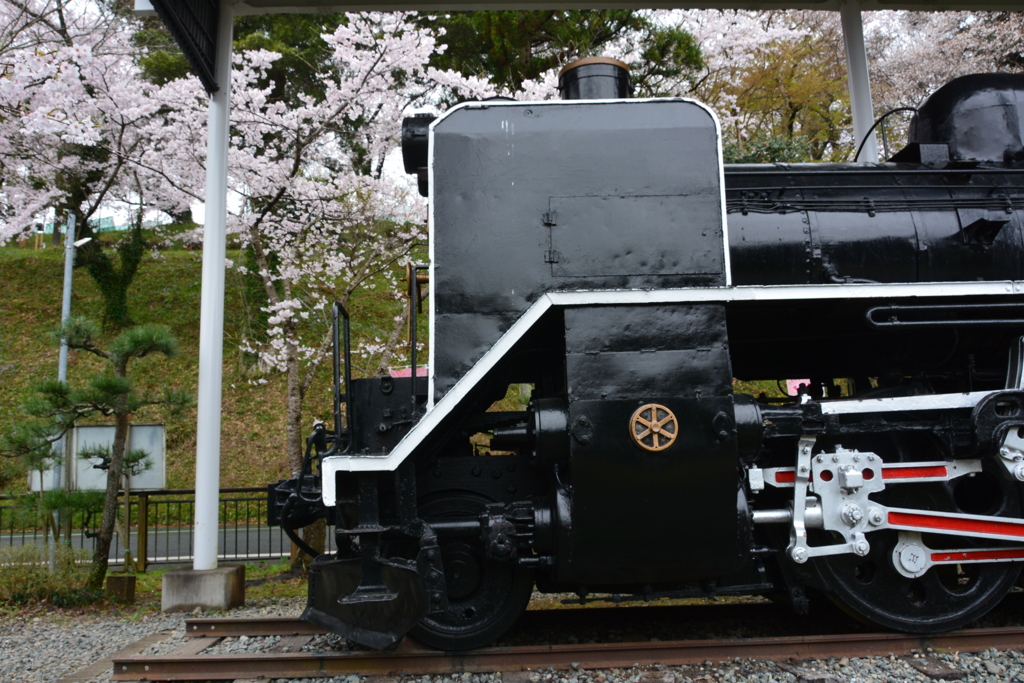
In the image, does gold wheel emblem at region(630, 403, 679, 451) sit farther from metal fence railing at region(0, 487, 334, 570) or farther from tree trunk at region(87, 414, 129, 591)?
tree trunk at region(87, 414, 129, 591)

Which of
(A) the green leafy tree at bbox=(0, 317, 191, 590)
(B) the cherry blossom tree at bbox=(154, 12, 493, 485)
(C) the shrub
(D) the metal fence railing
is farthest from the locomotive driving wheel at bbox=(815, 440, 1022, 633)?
(B) the cherry blossom tree at bbox=(154, 12, 493, 485)

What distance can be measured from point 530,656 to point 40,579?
5.19 meters

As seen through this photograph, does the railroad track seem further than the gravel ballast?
Yes

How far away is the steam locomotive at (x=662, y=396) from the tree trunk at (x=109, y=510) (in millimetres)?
3575

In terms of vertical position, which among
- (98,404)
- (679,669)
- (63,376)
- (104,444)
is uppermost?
(63,376)

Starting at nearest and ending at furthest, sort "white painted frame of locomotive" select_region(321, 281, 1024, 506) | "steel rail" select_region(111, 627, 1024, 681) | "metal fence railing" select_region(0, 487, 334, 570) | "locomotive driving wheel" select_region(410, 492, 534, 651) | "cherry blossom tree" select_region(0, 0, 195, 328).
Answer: "white painted frame of locomotive" select_region(321, 281, 1024, 506)
"steel rail" select_region(111, 627, 1024, 681)
"locomotive driving wheel" select_region(410, 492, 534, 651)
"metal fence railing" select_region(0, 487, 334, 570)
"cherry blossom tree" select_region(0, 0, 195, 328)

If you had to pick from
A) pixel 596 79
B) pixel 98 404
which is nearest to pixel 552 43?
pixel 596 79

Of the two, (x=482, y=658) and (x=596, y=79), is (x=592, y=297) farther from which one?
(x=482, y=658)

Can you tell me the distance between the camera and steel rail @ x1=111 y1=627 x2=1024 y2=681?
3656mm

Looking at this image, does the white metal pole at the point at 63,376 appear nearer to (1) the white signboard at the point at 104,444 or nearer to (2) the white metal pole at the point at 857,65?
(1) the white signboard at the point at 104,444

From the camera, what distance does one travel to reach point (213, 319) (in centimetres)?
591

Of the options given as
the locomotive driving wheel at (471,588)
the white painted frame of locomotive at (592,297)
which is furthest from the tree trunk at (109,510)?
the white painted frame of locomotive at (592,297)

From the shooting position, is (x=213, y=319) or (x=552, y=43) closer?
(x=213, y=319)

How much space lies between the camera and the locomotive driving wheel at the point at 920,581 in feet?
13.0
